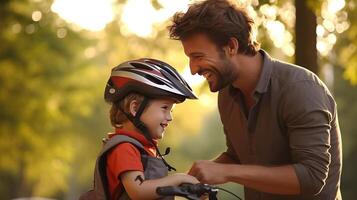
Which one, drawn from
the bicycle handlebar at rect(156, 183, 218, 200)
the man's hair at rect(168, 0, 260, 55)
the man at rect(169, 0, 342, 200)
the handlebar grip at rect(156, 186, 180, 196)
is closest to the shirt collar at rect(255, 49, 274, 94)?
the man at rect(169, 0, 342, 200)

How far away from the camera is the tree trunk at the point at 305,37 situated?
30.2 feet

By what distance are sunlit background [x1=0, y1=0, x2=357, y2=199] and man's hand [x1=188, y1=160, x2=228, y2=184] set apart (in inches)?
42.7

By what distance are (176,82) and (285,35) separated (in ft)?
21.7

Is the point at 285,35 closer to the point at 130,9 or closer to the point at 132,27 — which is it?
the point at 130,9

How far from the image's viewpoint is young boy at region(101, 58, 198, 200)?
14.2 feet

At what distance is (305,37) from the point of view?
9.33m

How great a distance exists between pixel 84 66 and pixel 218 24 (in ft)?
79.1

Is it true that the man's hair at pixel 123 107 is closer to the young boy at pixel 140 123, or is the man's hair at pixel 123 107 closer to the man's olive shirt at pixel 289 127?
the young boy at pixel 140 123

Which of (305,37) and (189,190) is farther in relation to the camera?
(305,37)

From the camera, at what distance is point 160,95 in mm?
4625

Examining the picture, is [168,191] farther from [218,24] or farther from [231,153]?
[231,153]

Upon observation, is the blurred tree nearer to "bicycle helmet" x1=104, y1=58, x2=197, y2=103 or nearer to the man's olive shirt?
the man's olive shirt

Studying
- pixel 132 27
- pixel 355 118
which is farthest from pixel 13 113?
pixel 355 118

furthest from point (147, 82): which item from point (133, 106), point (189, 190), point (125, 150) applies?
point (189, 190)
